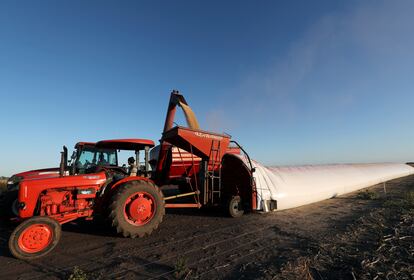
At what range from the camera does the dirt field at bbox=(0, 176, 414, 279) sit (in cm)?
441

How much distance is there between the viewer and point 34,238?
5383mm

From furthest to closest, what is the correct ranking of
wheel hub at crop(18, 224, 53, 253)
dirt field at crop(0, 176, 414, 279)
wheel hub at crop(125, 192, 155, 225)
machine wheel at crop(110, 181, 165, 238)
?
wheel hub at crop(125, 192, 155, 225)
machine wheel at crop(110, 181, 165, 238)
wheel hub at crop(18, 224, 53, 253)
dirt field at crop(0, 176, 414, 279)

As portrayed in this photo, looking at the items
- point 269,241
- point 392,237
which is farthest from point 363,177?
point 269,241

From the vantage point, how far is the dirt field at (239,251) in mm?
4414

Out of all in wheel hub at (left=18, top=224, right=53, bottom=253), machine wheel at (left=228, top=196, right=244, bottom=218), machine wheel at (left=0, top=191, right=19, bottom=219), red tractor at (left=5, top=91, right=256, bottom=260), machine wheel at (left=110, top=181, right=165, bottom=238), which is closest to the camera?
wheel hub at (left=18, top=224, right=53, bottom=253)

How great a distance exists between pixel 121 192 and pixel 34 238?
76.6 inches

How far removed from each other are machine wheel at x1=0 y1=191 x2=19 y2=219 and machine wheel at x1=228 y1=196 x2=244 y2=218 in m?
6.54

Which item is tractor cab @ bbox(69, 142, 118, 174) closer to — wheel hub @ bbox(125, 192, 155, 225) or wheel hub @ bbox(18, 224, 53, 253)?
wheel hub @ bbox(125, 192, 155, 225)

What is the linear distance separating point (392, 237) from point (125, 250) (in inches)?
232

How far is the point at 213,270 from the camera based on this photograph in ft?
14.9

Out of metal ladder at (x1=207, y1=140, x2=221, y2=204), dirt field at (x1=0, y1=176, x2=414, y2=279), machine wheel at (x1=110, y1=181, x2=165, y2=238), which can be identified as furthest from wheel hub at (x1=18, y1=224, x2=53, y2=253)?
metal ladder at (x1=207, y1=140, x2=221, y2=204)

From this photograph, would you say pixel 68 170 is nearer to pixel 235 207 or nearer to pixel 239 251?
pixel 235 207

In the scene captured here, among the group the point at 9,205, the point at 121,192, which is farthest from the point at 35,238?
the point at 9,205

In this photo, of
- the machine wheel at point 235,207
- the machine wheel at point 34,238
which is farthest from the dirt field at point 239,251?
the machine wheel at point 235,207
